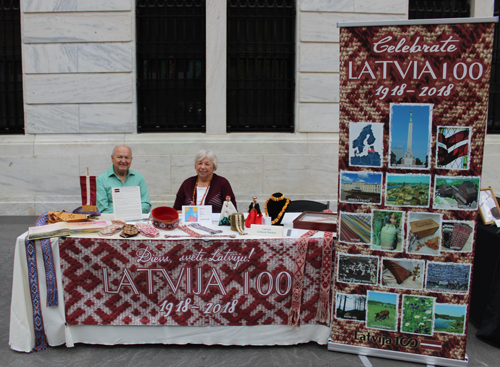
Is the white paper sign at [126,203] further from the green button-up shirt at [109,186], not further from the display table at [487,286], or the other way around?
the display table at [487,286]

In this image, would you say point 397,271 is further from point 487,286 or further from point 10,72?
point 10,72

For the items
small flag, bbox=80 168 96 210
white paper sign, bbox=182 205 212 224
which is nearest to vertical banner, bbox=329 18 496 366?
white paper sign, bbox=182 205 212 224

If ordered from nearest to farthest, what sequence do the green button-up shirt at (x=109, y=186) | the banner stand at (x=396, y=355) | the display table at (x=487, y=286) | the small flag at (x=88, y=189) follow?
the banner stand at (x=396, y=355), the display table at (x=487, y=286), the small flag at (x=88, y=189), the green button-up shirt at (x=109, y=186)

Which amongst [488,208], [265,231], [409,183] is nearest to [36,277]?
[265,231]

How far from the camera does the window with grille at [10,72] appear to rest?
24.2 ft

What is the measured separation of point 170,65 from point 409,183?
5.60 metres

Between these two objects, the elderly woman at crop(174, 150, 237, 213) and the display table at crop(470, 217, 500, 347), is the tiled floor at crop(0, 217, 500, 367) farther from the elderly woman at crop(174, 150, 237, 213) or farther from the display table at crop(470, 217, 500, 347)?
the elderly woman at crop(174, 150, 237, 213)

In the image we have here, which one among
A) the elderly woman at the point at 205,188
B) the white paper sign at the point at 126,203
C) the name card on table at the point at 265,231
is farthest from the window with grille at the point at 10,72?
the name card on table at the point at 265,231

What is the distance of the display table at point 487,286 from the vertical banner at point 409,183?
0.61 m

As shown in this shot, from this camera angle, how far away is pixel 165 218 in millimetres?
3471

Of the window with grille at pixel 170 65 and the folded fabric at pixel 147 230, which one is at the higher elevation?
the window with grille at pixel 170 65

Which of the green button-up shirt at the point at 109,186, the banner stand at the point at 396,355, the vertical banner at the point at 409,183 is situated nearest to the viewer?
the vertical banner at the point at 409,183

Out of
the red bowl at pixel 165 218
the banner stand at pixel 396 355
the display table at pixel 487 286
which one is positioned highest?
the red bowl at pixel 165 218

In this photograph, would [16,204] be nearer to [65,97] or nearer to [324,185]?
[65,97]
